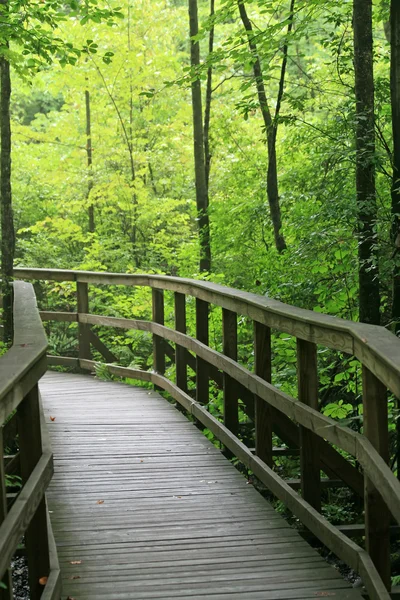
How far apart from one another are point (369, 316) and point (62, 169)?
43.9ft

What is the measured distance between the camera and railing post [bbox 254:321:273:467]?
4598 mm

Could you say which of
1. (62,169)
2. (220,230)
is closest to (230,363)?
(220,230)

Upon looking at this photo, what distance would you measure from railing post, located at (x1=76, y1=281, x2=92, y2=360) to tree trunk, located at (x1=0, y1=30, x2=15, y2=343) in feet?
3.19

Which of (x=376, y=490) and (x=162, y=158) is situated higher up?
(x=162, y=158)

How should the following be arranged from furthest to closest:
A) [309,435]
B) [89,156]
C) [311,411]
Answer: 1. [89,156]
2. [309,435]
3. [311,411]

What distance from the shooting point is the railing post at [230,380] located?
537 cm

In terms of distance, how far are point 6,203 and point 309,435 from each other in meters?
5.36

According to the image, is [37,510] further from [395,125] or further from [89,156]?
[89,156]

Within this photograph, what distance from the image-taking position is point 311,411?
3627 millimetres

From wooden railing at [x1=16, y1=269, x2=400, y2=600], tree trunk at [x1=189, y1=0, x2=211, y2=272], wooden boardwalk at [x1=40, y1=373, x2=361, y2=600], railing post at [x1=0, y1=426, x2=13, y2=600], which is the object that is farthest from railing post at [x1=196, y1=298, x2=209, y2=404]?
tree trunk at [x1=189, y1=0, x2=211, y2=272]

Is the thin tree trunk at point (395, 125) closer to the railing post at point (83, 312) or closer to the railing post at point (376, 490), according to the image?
the railing post at point (376, 490)

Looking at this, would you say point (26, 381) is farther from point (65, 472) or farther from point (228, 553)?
point (65, 472)

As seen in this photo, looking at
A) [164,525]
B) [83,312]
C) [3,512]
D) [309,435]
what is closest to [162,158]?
[83,312]

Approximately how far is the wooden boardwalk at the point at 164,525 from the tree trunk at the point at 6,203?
2063mm
